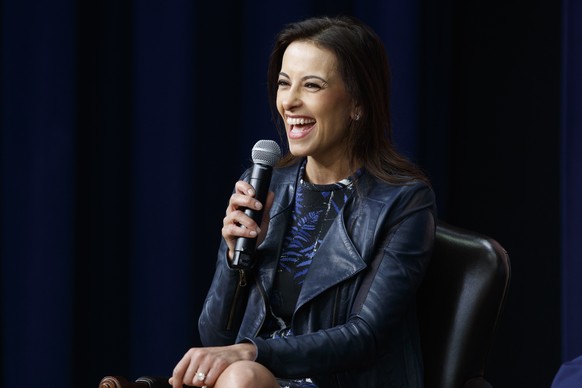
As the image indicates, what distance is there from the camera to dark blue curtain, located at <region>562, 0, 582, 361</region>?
8.16 ft

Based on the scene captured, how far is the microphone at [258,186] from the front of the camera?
5.42 feet

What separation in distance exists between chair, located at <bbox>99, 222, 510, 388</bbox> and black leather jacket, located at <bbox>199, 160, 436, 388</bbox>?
0.19 feet

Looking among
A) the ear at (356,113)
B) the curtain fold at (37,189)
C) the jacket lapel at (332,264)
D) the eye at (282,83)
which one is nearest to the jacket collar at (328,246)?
the jacket lapel at (332,264)

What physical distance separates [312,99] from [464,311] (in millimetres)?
482

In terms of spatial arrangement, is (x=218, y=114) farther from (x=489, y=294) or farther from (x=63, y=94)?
(x=489, y=294)

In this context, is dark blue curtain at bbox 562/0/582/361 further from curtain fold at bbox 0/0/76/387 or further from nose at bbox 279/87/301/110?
curtain fold at bbox 0/0/76/387

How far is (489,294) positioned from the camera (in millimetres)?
1821

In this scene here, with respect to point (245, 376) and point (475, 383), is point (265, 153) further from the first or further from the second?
point (475, 383)

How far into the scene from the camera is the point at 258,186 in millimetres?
1674

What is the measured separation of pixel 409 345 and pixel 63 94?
46.2 inches

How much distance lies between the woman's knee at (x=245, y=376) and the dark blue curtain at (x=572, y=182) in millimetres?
1213

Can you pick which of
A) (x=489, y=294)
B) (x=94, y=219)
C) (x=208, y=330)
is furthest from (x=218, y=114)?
(x=489, y=294)

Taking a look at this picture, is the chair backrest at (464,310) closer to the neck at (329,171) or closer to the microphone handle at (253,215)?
the neck at (329,171)

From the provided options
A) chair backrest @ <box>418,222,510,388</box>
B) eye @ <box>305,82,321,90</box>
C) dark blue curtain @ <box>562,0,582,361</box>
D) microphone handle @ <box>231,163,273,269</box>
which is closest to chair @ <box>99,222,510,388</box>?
chair backrest @ <box>418,222,510,388</box>
